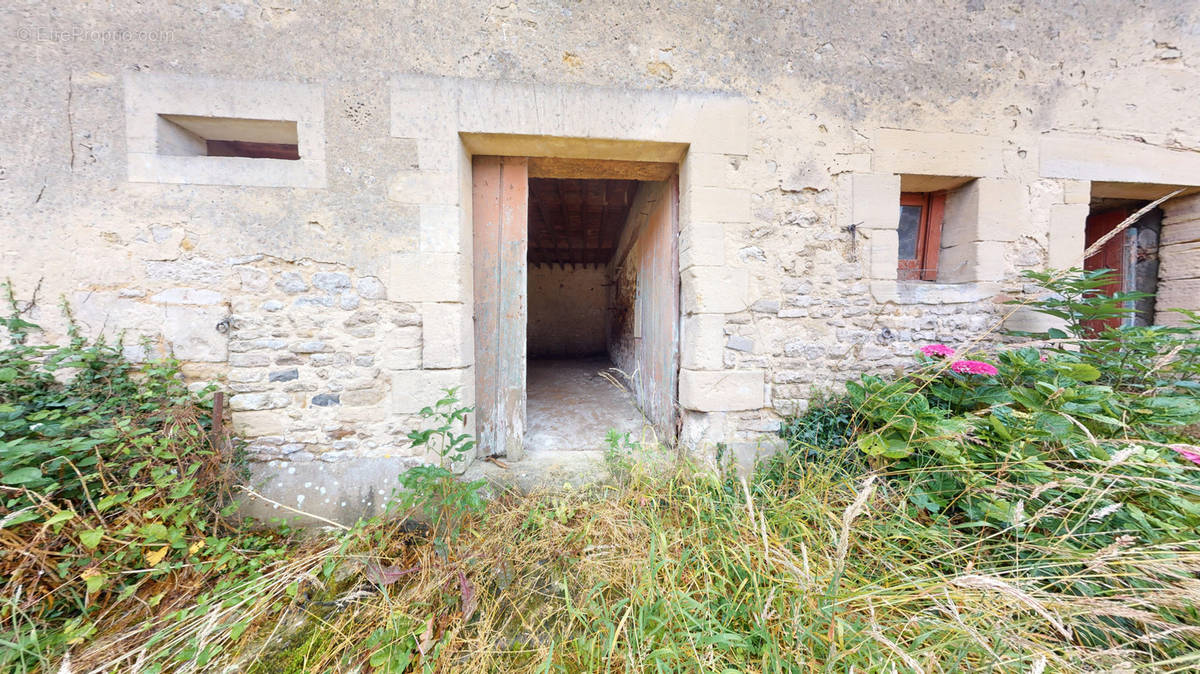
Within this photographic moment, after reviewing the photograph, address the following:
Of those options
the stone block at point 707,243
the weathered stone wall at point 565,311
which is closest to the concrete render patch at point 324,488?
the stone block at point 707,243

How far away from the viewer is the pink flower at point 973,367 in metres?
1.91

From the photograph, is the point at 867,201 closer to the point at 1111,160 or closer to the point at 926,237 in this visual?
the point at 926,237

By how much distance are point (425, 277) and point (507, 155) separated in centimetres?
103

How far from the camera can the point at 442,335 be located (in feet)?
7.24

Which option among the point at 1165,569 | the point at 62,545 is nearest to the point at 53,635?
the point at 62,545

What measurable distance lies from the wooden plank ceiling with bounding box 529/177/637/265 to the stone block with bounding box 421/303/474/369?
196 cm

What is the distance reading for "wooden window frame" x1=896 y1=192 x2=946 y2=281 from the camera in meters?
2.71

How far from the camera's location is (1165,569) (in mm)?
1257

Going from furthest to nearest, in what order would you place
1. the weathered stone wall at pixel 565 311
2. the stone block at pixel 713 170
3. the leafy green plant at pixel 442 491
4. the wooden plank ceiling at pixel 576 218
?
1. the weathered stone wall at pixel 565 311
2. the wooden plank ceiling at pixel 576 218
3. the stone block at pixel 713 170
4. the leafy green plant at pixel 442 491

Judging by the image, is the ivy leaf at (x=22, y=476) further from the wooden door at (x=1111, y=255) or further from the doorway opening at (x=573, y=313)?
the wooden door at (x=1111, y=255)

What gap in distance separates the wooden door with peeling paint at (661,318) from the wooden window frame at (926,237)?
1.78 metres

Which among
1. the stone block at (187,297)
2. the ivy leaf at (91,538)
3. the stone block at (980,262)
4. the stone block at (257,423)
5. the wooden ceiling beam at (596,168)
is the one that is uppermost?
the wooden ceiling beam at (596,168)

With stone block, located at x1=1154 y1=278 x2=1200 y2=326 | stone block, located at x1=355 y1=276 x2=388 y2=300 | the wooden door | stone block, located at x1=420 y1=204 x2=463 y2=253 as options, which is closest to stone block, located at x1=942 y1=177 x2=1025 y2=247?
the wooden door

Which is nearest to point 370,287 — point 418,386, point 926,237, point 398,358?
point 398,358
